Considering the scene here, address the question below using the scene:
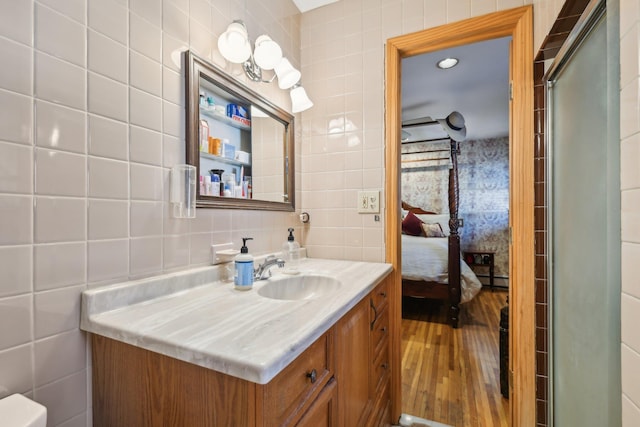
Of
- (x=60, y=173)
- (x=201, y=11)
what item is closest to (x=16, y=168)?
(x=60, y=173)

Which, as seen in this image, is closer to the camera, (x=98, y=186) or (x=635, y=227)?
(x=635, y=227)

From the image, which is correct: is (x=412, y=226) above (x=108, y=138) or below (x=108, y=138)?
below

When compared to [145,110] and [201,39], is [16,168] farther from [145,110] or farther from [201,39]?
[201,39]

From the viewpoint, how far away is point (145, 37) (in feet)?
2.88

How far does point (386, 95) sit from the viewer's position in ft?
5.12

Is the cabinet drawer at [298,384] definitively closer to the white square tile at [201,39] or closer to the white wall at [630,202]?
the white wall at [630,202]

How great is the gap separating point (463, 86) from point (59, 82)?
315 cm

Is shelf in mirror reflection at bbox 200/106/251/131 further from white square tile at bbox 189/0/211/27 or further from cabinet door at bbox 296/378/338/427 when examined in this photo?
cabinet door at bbox 296/378/338/427

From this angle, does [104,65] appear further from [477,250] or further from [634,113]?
[477,250]

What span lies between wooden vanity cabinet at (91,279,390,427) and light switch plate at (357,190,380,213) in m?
0.72

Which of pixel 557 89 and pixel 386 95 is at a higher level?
pixel 386 95

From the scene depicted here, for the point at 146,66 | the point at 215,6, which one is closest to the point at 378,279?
the point at 146,66

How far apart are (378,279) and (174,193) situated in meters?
0.87

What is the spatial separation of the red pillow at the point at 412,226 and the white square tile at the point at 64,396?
3865 millimetres
